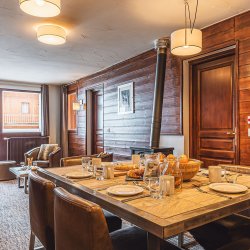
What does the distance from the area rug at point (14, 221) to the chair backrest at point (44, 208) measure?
992mm

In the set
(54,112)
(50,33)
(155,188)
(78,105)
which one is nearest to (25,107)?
(54,112)

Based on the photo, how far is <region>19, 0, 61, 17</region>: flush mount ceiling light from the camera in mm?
2309

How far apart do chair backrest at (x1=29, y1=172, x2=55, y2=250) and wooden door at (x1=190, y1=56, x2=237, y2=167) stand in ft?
8.22

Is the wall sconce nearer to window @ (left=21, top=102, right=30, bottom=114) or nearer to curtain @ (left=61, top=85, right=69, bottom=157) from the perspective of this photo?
curtain @ (left=61, top=85, right=69, bottom=157)

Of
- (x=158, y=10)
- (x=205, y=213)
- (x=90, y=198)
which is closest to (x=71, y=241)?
(x=90, y=198)

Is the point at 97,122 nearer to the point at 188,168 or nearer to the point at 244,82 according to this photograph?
the point at 244,82

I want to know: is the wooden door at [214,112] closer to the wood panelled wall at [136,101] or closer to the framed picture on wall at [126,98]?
the wood panelled wall at [136,101]

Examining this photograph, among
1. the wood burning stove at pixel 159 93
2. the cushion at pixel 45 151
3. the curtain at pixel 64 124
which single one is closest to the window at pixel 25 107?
the curtain at pixel 64 124

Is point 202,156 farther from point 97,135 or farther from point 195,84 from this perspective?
point 97,135

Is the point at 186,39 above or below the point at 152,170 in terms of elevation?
above

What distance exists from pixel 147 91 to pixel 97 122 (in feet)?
7.51

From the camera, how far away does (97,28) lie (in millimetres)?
3570

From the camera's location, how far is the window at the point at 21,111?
7.16 m

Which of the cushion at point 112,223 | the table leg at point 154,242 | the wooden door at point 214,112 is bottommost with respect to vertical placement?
the cushion at point 112,223
